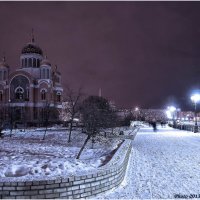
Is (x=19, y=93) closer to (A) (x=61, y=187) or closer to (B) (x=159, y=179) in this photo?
(B) (x=159, y=179)

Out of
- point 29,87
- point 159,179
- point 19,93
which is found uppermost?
point 29,87

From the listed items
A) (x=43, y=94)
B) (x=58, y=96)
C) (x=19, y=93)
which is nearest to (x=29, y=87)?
(x=19, y=93)

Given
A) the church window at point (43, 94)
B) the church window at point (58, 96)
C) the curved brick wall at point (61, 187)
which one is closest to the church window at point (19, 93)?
the church window at point (43, 94)

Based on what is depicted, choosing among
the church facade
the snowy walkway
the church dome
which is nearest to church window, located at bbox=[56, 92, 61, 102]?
the church facade

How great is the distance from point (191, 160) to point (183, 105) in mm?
88139

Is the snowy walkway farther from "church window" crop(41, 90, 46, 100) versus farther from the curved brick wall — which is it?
"church window" crop(41, 90, 46, 100)

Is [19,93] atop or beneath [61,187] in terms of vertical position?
atop

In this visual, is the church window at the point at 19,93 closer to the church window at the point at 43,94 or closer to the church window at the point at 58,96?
the church window at the point at 43,94

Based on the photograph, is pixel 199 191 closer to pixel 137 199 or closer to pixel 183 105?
pixel 137 199

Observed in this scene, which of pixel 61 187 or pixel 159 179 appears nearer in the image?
pixel 61 187

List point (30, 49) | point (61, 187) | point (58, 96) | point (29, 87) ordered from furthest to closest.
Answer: point (58, 96), point (30, 49), point (29, 87), point (61, 187)

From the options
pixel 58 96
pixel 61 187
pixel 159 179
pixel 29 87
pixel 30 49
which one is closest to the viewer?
pixel 61 187

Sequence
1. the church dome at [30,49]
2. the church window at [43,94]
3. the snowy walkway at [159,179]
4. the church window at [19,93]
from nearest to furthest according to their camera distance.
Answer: the snowy walkway at [159,179], the church window at [19,93], the church window at [43,94], the church dome at [30,49]

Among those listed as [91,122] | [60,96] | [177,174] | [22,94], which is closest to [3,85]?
[22,94]
